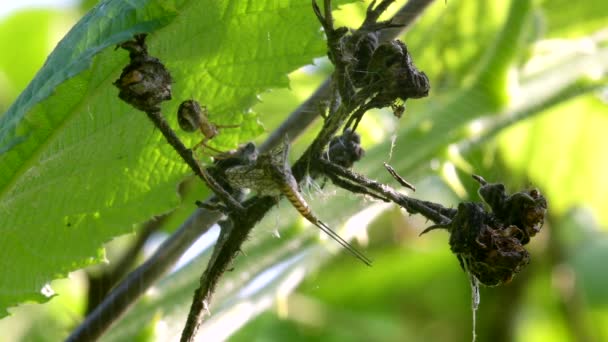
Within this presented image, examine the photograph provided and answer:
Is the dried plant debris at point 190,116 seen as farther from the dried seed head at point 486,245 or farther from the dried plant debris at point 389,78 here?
the dried seed head at point 486,245

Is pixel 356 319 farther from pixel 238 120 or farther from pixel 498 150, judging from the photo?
pixel 238 120

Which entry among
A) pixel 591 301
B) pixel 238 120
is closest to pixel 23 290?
pixel 238 120

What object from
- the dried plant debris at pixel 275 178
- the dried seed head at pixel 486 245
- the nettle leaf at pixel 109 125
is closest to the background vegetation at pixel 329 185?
the nettle leaf at pixel 109 125

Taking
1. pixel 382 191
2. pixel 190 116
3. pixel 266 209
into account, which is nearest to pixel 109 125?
pixel 190 116

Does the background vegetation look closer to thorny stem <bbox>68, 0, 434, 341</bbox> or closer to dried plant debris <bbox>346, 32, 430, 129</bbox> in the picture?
thorny stem <bbox>68, 0, 434, 341</bbox>

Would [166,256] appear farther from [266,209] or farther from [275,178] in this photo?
[275,178]

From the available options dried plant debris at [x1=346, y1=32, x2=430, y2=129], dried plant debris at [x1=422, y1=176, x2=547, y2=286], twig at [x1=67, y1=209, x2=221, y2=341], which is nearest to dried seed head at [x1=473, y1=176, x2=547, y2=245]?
dried plant debris at [x1=422, y1=176, x2=547, y2=286]
